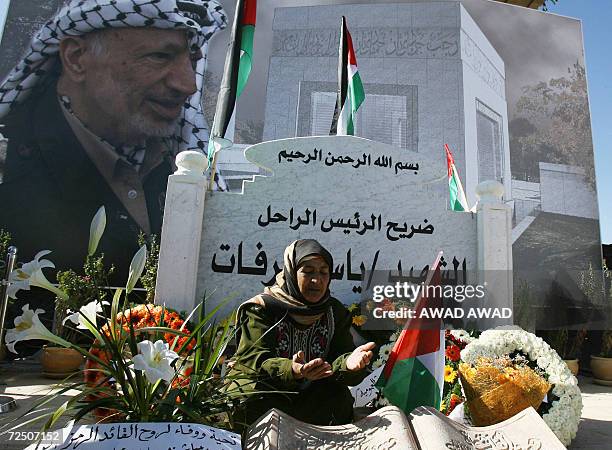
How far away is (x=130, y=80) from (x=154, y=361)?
33.4ft

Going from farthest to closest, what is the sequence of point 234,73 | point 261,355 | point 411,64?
point 411,64 < point 234,73 < point 261,355

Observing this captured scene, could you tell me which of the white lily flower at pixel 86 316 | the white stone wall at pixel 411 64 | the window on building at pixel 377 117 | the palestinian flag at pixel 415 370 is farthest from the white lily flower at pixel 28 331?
the window on building at pixel 377 117

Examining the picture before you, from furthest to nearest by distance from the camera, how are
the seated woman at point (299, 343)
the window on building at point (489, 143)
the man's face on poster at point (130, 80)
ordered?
the window on building at point (489, 143) < the man's face on poster at point (130, 80) < the seated woman at point (299, 343)

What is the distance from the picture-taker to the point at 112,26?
33.3ft

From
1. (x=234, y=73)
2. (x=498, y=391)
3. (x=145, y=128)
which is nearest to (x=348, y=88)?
(x=234, y=73)

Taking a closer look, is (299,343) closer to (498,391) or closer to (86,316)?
(86,316)

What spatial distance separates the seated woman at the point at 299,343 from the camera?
1.88m

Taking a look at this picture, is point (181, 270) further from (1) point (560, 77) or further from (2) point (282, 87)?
(1) point (560, 77)

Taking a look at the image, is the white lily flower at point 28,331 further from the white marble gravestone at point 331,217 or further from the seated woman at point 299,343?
the white marble gravestone at point 331,217

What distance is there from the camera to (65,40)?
10094mm

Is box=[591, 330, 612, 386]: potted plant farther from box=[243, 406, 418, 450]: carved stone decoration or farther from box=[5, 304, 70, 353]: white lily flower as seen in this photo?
box=[5, 304, 70, 353]: white lily flower

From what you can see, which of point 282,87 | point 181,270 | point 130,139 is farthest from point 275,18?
point 181,270

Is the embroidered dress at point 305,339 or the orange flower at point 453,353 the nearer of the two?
the embroidered dress at point 305,339

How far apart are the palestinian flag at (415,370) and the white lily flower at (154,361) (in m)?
1.34
